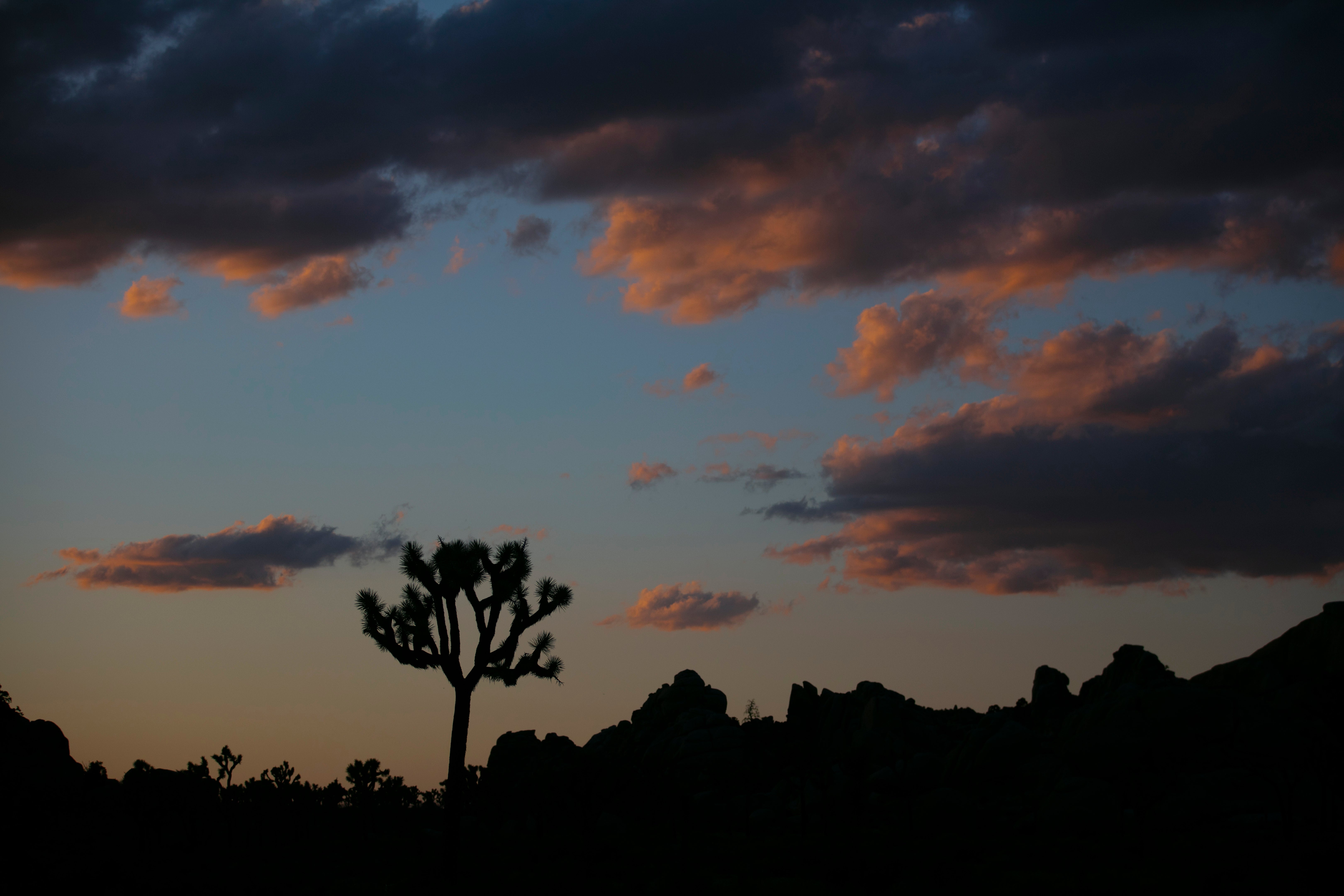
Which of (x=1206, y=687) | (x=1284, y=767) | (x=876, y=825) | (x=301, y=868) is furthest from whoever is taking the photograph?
(x=1206, y=687)

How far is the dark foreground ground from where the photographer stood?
32156mm

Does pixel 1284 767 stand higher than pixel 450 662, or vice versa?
pixel 450 662

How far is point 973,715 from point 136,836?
108485 mm

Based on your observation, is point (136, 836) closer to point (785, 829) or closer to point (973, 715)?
point (785, 829)

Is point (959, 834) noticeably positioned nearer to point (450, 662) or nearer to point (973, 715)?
point (450, 662)

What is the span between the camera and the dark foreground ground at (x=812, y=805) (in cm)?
3216

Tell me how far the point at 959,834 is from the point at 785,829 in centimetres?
1473

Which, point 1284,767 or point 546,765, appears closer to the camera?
point 1284,767

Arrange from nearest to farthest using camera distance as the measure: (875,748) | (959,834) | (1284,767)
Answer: (959,834) < (1284,767) < (875,748)

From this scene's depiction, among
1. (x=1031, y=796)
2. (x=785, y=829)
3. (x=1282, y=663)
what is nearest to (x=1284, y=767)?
(x=1031, y=796)

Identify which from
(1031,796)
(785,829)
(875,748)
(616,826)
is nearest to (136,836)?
(616,826)

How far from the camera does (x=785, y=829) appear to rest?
209ft

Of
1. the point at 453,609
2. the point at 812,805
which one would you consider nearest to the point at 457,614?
the point at 453,609

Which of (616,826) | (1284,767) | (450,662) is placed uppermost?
(450,662)
